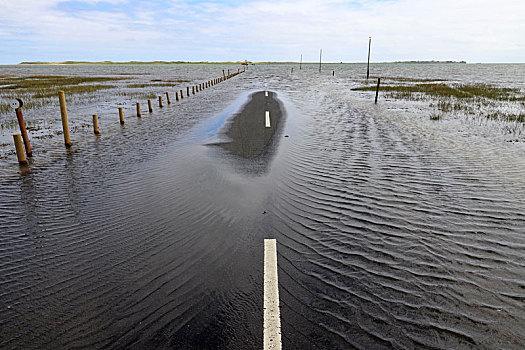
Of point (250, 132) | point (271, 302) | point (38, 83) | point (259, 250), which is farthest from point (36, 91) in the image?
point (271, 302)

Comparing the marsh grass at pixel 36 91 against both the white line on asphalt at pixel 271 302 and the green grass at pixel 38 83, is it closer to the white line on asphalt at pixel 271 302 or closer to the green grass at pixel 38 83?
the green grass at pixel 38 83

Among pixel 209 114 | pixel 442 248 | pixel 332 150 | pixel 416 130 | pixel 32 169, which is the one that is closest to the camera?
pixel 442 248

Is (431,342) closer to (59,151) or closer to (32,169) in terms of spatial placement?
(32,169)

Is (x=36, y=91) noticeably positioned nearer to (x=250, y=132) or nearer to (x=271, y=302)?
(x=250, y=132)

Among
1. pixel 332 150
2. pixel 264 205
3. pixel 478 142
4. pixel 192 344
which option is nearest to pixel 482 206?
pixel 264 205

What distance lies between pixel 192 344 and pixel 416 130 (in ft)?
49.2

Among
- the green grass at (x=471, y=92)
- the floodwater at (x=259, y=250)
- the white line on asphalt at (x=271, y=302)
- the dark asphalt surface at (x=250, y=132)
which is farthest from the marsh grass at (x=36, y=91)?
the green grass at (x=471, y=92)

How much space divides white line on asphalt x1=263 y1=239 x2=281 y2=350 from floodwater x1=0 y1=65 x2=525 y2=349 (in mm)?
80

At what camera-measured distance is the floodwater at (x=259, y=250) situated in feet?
11.3

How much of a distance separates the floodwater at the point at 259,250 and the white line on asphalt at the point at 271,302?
8 centimetres

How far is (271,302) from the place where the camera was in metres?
3.76

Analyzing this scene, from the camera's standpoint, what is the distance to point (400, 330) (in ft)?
11.2

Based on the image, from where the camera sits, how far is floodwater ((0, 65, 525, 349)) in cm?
344

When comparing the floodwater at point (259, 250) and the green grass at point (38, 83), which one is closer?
the floodwater at point (259, 250)
